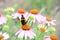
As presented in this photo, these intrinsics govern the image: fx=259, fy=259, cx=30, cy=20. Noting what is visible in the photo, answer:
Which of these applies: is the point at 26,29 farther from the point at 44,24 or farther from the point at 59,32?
the point at 59,32

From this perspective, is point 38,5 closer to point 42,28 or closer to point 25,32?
point 42,28

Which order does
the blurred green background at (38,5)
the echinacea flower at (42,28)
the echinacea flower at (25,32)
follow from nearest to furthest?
the echinacea flower at (25,32) → the echinacea flower at (42,28) → the blurred green background at (38,5)

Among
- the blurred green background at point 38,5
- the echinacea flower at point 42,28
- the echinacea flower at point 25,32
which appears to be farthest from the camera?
the blurred green background at point 38,5

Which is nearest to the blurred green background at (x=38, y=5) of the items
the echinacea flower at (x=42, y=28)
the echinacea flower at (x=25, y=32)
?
the echinacea flower at (x=42, y=28)

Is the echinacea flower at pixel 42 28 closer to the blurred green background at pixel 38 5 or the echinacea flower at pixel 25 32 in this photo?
the echinacea flower at pixel 25 32

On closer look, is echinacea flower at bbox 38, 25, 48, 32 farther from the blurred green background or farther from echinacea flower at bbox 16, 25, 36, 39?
the blurred green background

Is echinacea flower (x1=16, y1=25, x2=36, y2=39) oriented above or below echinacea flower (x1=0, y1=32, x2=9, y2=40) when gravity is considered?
above

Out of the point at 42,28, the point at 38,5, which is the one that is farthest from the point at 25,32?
the point at 38,5

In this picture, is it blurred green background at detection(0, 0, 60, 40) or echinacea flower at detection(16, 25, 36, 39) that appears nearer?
echinacea flower at detection(16, 25, 36, 39)

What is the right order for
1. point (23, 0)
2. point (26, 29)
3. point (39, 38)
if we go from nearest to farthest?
point (26, 29) → point (39, 38) → point (23, 0)

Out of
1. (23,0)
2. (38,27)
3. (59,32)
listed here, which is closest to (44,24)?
(38,27)

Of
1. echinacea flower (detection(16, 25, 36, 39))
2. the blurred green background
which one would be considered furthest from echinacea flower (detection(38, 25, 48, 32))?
the blurred green background
